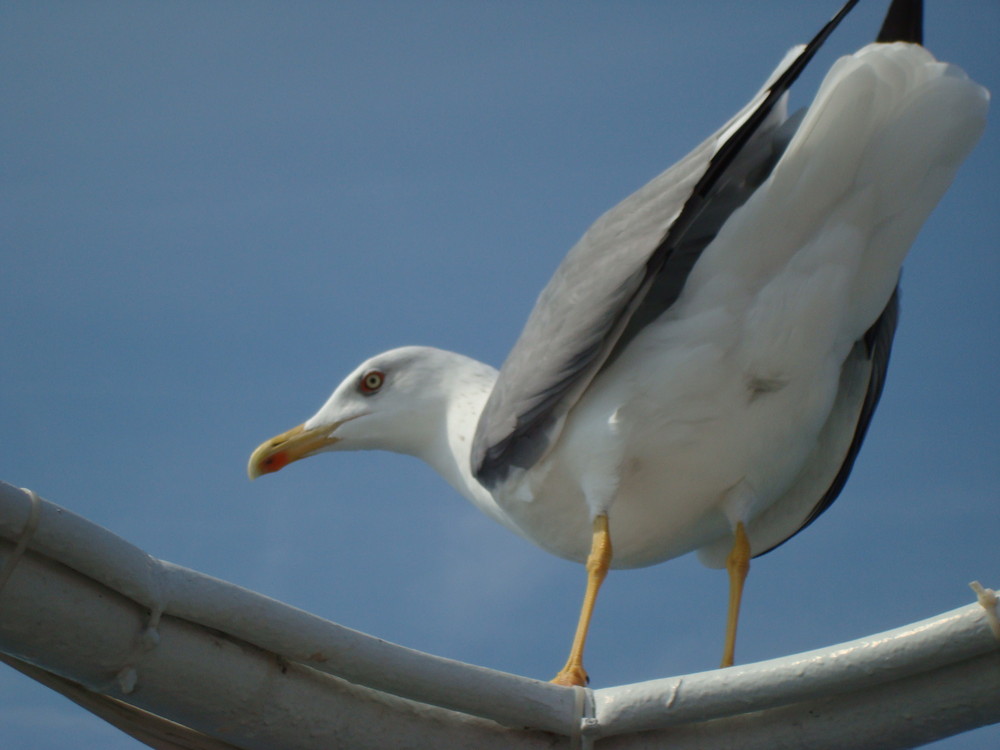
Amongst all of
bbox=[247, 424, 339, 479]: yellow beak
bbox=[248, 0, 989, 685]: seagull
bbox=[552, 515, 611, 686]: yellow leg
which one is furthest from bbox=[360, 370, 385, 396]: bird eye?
bbox=[552, 515, 611, 686]: yellow leg

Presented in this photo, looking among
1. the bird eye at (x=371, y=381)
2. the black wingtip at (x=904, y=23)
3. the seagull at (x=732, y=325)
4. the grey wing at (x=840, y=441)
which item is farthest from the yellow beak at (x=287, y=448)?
the black wingtip at (x=904, y=23)

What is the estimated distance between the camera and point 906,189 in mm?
2842

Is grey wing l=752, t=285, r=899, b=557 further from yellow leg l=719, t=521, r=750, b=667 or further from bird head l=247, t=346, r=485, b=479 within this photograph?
bird head l=247, t=346, r=485, b=479

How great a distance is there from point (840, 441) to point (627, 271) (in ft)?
2.98

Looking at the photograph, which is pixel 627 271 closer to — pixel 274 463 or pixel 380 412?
pixel 380 412

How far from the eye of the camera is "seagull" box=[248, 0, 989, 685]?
2793 millimetres

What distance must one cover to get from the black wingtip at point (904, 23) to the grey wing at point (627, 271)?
0.23 meters

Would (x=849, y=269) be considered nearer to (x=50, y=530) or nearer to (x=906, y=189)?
(x=906, y=189)

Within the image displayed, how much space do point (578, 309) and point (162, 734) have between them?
1.51 meters

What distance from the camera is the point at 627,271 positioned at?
9.50 ft

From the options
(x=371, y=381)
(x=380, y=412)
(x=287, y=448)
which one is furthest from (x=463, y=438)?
(x=287, y=448)

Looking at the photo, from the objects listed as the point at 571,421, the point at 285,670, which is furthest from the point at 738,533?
the point at 285,670

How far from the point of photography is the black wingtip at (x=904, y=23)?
2904mm

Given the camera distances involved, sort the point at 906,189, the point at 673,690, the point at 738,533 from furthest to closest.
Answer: the point at 738,533 < the point at 906,189 < the point at 673,690
